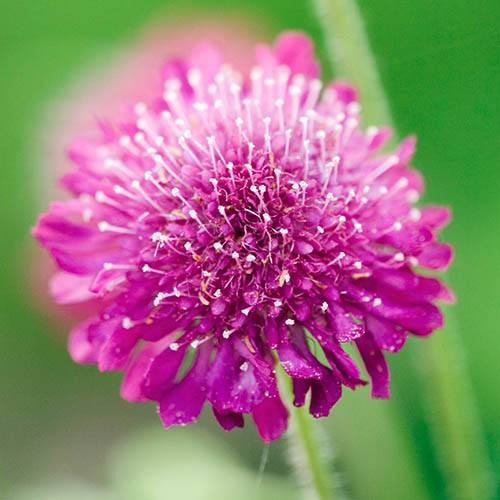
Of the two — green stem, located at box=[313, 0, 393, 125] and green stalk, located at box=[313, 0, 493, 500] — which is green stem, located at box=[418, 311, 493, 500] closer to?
green stalk, located at box=[313, 0, 493, 500]

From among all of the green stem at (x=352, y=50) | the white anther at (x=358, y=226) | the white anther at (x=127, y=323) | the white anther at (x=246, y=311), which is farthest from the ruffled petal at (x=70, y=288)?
the green stem at (x=352, y=50)

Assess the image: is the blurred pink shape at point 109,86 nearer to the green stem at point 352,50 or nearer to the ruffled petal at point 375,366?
the green stem at point 352,50

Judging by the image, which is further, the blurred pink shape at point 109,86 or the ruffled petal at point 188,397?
the blurred pink shape at point 109,86

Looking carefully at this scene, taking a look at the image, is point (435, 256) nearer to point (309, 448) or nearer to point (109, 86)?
point (309, 448)

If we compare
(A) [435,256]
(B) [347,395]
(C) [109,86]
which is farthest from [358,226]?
(C) [109,86]

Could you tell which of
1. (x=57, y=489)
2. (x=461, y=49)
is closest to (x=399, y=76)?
(x=461, y=49)
